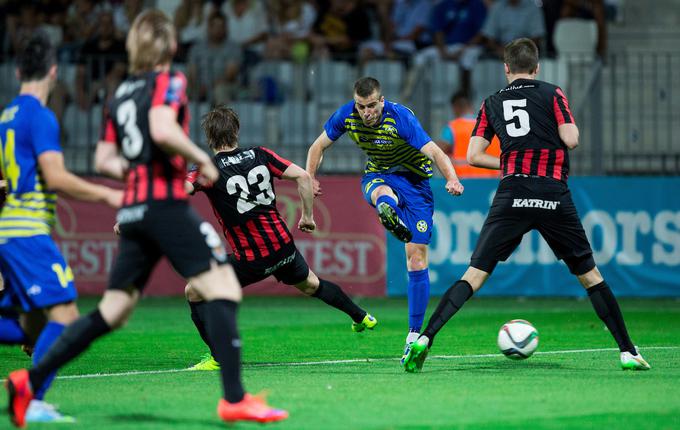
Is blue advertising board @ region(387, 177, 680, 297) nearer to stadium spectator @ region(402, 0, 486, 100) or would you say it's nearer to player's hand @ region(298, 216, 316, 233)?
stadium spectator @ region(402, 0, 486, 100)

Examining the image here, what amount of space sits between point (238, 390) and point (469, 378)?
248 cm

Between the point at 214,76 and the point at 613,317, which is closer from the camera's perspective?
the point at 613,317

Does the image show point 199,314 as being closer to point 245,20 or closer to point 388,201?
point 388,201

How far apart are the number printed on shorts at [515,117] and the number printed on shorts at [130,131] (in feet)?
11.0

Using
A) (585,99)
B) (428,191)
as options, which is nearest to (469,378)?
(428,191)

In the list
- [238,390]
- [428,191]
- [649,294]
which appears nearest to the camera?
[238,390]

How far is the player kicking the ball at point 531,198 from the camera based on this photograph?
324 inches

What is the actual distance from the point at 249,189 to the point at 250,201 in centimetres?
12

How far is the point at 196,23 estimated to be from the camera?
64.2 ft

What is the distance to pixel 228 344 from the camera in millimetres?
5992

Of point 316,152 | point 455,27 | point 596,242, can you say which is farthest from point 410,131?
point 455,27

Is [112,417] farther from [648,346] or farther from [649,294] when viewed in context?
[649,294]

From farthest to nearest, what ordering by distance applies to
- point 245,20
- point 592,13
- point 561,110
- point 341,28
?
1. point 245,20
2. point 341,28
3. point 592,13
4. point 561,110

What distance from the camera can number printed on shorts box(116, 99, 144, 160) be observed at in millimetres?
6047
